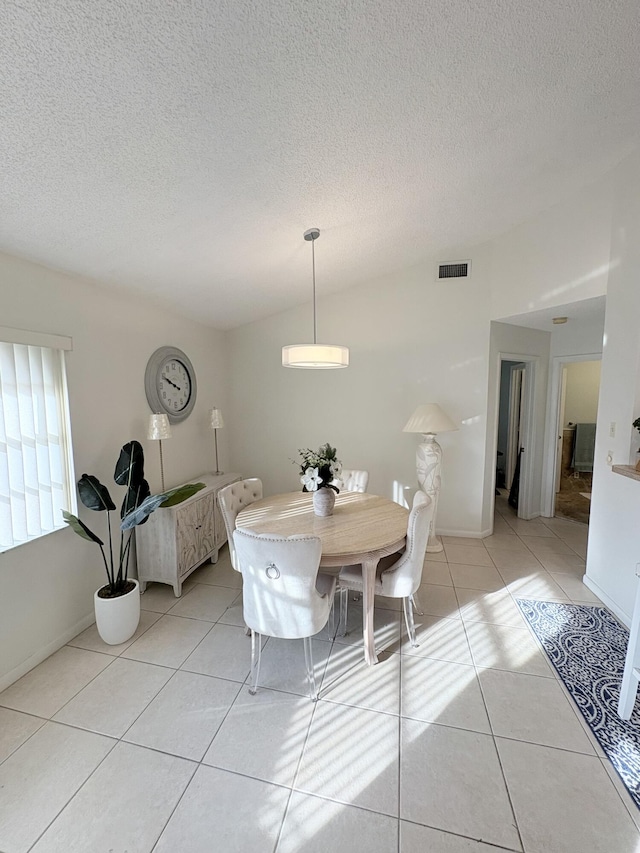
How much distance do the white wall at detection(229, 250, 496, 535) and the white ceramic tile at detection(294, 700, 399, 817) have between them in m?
2.68

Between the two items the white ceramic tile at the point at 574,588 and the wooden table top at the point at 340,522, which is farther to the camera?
the white ceramic tile at the point at 574,588

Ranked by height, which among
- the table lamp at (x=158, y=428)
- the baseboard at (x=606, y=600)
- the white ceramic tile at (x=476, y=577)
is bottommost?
the white ceramic tile at (x=476, y=577)

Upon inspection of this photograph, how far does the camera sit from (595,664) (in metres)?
2.17

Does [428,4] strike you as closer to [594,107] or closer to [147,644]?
[594,107]

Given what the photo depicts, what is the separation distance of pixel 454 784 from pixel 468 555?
237 centimetres

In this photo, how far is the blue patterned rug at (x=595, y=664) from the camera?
1.66m

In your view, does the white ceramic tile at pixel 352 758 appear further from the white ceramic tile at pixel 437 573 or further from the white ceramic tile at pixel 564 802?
the white ceramic tile at pixel 437 573

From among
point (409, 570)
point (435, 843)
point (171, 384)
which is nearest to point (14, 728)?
point (435, 843)

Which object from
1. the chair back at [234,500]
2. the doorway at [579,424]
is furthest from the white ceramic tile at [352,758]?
the doorway at [579,424]

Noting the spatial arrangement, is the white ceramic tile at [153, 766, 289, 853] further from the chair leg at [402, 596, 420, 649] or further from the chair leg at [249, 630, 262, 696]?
the chair leg at [402, 596, 420, 649]

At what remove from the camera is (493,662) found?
7.25 ft

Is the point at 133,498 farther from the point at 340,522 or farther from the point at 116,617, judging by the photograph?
the point at 340,522

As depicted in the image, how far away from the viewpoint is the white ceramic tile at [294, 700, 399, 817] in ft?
4.90

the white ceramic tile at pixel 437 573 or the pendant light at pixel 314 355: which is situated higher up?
→ the pendant light at pixel 314 355
